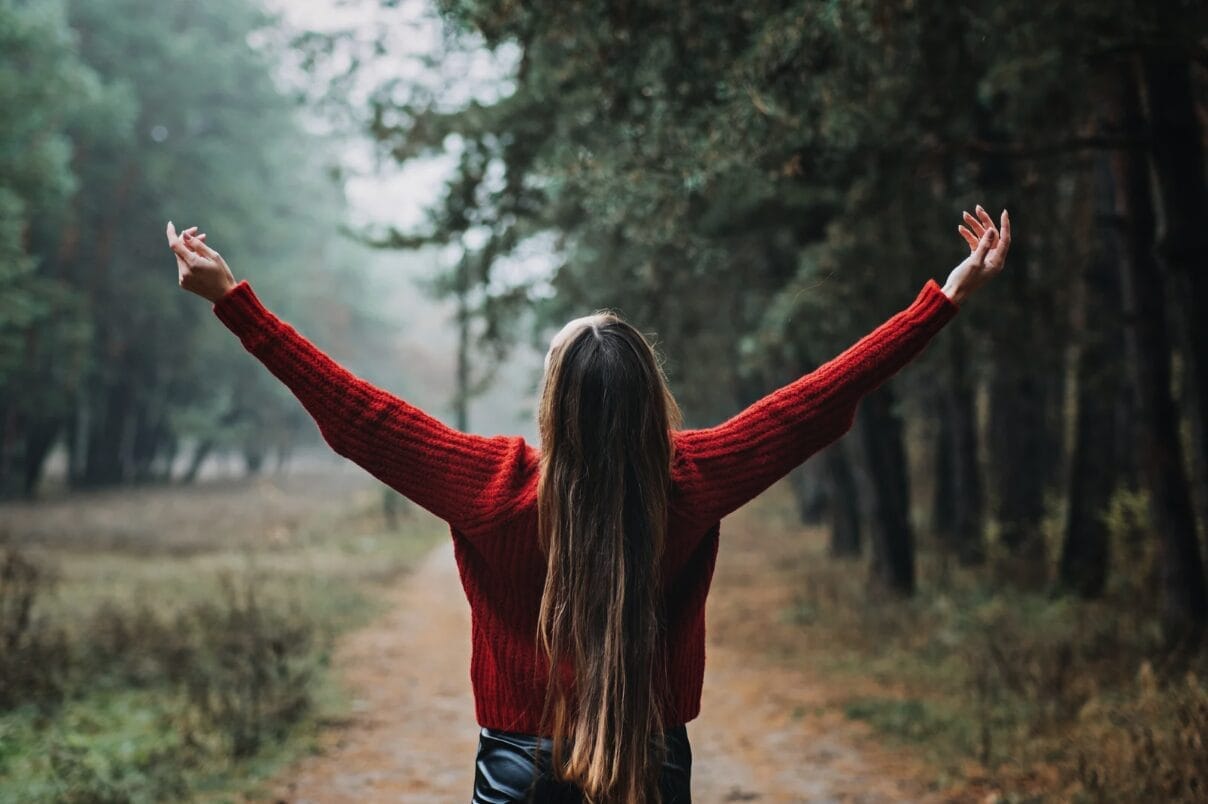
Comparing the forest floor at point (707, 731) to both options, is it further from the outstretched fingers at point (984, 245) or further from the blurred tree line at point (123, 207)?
the blurred tree line at point (123, 207)

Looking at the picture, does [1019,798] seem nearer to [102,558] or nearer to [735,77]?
[735,77]

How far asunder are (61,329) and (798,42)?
20176 millimetres

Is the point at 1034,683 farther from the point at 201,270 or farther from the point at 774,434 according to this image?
the point at 201,270

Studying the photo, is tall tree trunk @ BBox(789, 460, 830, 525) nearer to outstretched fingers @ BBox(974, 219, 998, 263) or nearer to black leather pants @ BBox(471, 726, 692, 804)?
outstretched fingers @ BBox(974, 219, 998, 263)

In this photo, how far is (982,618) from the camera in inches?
393

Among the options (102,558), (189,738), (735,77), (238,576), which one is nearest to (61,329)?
(102,558)

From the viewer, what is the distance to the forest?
6.26m

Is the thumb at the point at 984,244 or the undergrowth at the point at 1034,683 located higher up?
the thumb at the point at 984,244

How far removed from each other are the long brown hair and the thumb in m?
0.97

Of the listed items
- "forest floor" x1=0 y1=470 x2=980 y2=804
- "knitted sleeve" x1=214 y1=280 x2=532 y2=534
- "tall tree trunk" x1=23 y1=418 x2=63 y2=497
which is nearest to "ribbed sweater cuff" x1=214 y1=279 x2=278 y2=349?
"knitted sleeve" x1=214 y1=280 x2=532 y2=534

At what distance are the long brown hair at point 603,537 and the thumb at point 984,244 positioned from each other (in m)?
0.97

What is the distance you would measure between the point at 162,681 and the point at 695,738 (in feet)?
13.9

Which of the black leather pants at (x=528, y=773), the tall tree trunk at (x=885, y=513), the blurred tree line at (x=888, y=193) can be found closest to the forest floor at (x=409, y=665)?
the tall tree trunk at (x=885, y=513)

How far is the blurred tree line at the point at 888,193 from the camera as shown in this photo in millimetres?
6371
